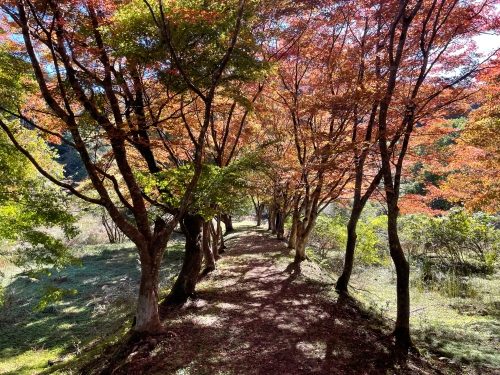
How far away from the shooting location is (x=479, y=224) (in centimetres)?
1158

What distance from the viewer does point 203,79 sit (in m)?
5.25

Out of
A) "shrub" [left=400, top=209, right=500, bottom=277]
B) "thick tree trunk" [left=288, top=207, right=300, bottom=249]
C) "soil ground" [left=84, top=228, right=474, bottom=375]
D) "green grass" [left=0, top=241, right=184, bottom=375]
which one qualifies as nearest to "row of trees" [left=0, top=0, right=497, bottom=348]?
"soil ground" [left=84, top=228, right=474, bottom=375]

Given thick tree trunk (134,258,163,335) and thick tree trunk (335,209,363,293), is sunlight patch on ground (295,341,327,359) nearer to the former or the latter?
thick tree trunk (134,258,163,335)

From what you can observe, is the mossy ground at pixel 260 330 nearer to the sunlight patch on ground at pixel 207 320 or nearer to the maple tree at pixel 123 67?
the sunlight patch on ground at pixel 207 320

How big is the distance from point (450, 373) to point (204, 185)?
5.27 m

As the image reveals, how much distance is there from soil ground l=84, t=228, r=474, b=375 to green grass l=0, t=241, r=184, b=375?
93.4 inches

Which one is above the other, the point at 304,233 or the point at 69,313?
the point at 304,233

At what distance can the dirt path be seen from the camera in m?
4.82

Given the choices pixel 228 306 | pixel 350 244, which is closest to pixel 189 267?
pixel 228 306

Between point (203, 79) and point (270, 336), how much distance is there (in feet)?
16.4

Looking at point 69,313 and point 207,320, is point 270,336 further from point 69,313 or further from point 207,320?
point 69,313

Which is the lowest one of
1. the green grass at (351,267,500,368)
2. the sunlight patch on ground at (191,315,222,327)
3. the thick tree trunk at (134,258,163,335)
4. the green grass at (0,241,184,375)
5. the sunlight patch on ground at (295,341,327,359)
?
the green grass at (0,241,184,375)

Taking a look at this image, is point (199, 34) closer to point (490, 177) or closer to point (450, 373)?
point (450, 373)

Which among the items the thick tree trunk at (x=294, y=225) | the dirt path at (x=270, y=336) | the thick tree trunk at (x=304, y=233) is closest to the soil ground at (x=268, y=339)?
the dirt path at (x=270, y=336)
